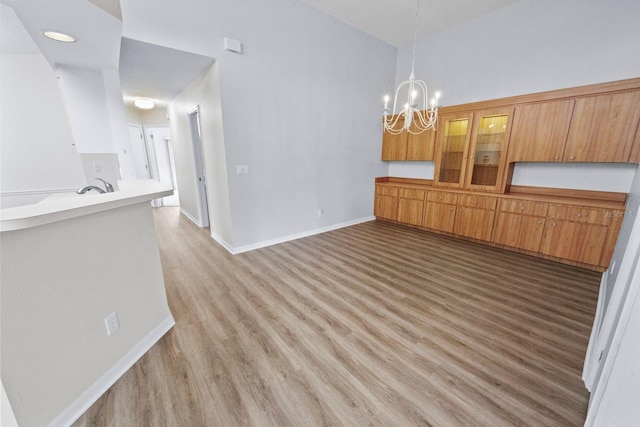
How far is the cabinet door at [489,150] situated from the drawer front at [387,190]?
128 centimetres

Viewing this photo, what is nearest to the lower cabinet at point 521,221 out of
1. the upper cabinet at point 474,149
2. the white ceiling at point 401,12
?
the upper cabinet at point 474,149

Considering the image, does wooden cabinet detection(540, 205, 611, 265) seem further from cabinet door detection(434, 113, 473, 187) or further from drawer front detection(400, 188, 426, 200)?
drawer front detection(400, 188, 426, 200)

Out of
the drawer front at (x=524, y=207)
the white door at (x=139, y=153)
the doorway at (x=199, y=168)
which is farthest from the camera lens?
the white door at (x=139, y=153)

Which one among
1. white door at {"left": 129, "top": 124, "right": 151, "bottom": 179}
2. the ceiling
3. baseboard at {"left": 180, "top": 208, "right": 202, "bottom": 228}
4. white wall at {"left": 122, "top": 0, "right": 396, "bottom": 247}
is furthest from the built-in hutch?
white door at {"left": 129, "top": 124, "right": 151, "bottom": 179}

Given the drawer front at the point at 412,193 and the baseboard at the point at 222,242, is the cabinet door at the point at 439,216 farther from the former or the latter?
the baseboard at the point at 222,242

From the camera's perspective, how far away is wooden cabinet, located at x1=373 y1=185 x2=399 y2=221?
4.93 metres

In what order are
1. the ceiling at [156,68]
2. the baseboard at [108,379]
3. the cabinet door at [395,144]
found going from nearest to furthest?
the baseboard at [108,379], the ceiling at [156,68], the cabinet door at [395,144]

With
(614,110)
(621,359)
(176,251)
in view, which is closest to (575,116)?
(614,110)

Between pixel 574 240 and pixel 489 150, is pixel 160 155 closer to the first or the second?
pixel 489 150

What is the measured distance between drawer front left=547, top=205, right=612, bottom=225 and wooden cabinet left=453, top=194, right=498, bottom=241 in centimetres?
67

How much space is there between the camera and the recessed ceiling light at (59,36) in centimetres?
193

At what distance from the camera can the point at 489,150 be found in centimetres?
381

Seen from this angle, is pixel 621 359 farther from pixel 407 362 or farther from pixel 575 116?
pixel 575 116

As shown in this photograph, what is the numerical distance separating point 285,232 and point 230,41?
2734 millimetres
